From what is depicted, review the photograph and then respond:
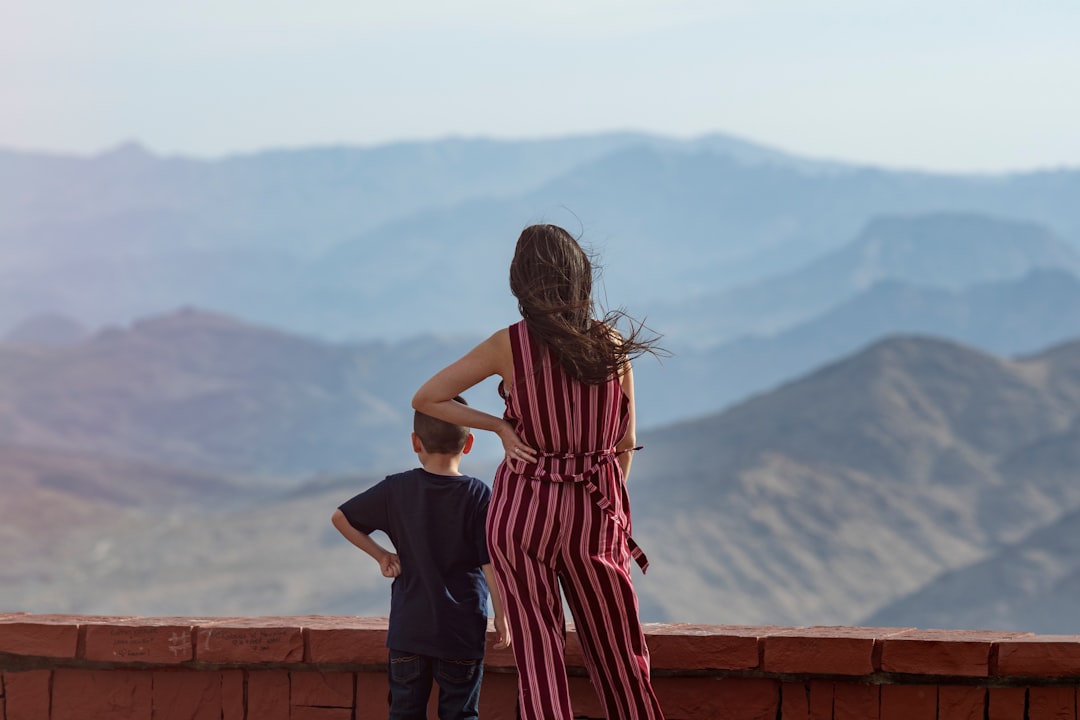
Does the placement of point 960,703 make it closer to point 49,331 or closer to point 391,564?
point 391,564

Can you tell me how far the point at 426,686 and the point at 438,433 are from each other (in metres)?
0.53

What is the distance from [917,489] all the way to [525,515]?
125 ft

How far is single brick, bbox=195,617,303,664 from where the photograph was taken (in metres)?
3.27

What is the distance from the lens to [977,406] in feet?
142

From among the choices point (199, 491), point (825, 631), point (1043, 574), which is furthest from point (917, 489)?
point (825, 631)

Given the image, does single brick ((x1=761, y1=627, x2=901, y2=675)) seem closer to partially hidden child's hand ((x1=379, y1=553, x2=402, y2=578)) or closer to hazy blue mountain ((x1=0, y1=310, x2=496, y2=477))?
partially hidden child's hand ((x1=379, y1=553, x2=402, y2=578))

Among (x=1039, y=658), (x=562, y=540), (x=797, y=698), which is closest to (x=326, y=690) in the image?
(x=562, y=540)

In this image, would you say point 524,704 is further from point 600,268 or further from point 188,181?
point 188,181

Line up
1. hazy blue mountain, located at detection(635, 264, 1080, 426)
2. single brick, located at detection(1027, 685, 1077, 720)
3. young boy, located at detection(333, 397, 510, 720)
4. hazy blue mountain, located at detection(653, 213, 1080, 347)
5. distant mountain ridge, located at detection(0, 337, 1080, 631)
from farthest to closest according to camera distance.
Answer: hazy blue mountain, located at detection(653, 213, 1080, 347) → hazy blue mountain, located at detection(635, 264, 1080, 426) → distant mountain ridge, located at detection(0, 337, 1080, 631) → single brick, located at detection(1027, 685, 1077, 720) → young boy, located at detection(333, 397, 510, 720)

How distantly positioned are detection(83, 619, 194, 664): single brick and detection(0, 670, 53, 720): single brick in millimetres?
178

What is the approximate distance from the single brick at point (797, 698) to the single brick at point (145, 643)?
53.2 inches

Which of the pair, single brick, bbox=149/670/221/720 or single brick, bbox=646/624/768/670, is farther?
single brick, bbox=149/670/221/720

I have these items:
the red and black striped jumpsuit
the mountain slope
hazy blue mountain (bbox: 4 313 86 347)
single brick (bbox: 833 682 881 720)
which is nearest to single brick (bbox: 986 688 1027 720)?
single brick (bbox: 833 682 881 720)

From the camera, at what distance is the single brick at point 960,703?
313 centimetres
